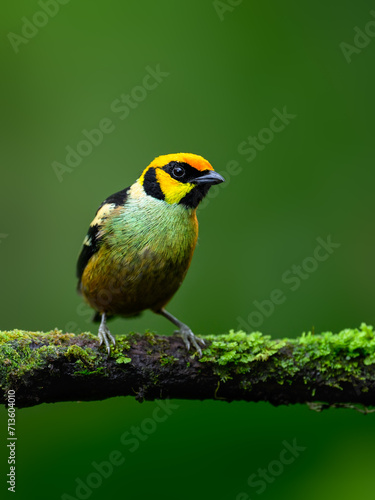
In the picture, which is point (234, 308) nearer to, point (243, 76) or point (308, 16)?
point (243, 76)

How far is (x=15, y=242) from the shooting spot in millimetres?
6102

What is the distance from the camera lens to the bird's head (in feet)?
13.5

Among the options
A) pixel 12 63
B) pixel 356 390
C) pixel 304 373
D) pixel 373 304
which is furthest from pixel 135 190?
pixel 12 63

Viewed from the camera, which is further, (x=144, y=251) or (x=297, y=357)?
(x=144, y=251)

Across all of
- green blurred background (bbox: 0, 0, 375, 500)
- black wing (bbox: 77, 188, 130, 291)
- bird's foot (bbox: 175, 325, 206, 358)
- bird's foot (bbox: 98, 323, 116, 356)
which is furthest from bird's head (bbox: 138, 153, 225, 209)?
green blurred background (bbox: 0, 0, 375, 500)

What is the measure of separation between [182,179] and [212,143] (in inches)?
99.6

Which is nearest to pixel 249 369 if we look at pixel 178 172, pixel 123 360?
pixel 123 360

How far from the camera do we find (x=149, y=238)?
4012 millimetres

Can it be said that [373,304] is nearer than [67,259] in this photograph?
Yes

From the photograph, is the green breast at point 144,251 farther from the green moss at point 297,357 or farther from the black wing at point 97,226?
the green moss at point 297,357

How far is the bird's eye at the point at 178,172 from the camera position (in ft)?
13.6

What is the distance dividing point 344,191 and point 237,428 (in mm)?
2933

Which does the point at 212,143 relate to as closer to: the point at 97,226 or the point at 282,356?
the point at 97,226

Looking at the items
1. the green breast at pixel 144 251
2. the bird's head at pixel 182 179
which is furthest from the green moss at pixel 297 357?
the bird's head at pixel 182 179
